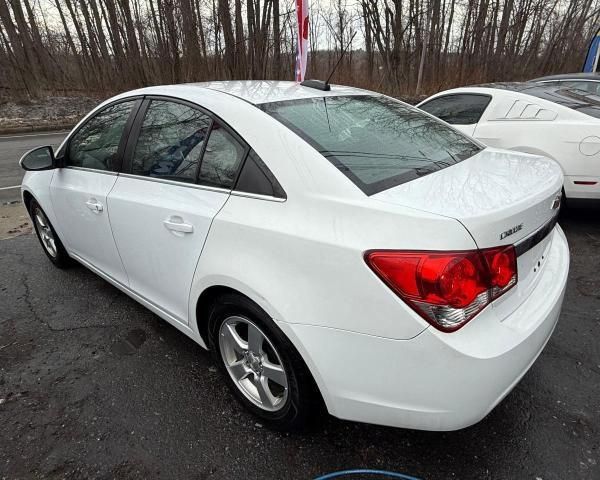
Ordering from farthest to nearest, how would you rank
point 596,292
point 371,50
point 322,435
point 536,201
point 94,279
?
1. point 371,50
2. point 94,279
3. point 596,292
4. point 322,435
5. point 536,201

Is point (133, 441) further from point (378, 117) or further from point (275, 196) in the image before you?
point (378, 117)

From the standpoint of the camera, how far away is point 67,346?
2770 mm

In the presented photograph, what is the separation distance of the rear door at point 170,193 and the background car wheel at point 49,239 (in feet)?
4.54

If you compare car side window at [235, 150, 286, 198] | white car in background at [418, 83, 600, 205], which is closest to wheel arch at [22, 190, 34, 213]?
car side window at [235, 150, 286, 198]

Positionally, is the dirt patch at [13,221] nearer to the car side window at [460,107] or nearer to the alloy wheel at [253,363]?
the alloy wheel at [253,363]

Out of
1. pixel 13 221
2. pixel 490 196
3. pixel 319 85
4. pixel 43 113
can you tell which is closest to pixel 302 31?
pixel 319 85

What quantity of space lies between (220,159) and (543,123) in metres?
3.67

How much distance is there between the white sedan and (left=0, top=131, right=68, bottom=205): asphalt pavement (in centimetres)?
527

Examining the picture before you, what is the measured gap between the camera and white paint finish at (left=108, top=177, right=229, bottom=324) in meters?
2.02

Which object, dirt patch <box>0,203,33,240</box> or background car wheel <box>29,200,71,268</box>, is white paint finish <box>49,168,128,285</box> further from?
dirt patch <box>0,203,33,240</box>

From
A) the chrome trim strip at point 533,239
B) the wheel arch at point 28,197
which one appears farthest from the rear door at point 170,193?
the wheel arch at point 28,197

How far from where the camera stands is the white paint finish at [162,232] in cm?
202

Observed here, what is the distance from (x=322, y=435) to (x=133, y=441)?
913 millimetres

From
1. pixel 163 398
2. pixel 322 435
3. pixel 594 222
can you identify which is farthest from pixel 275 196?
pixel 594 222
